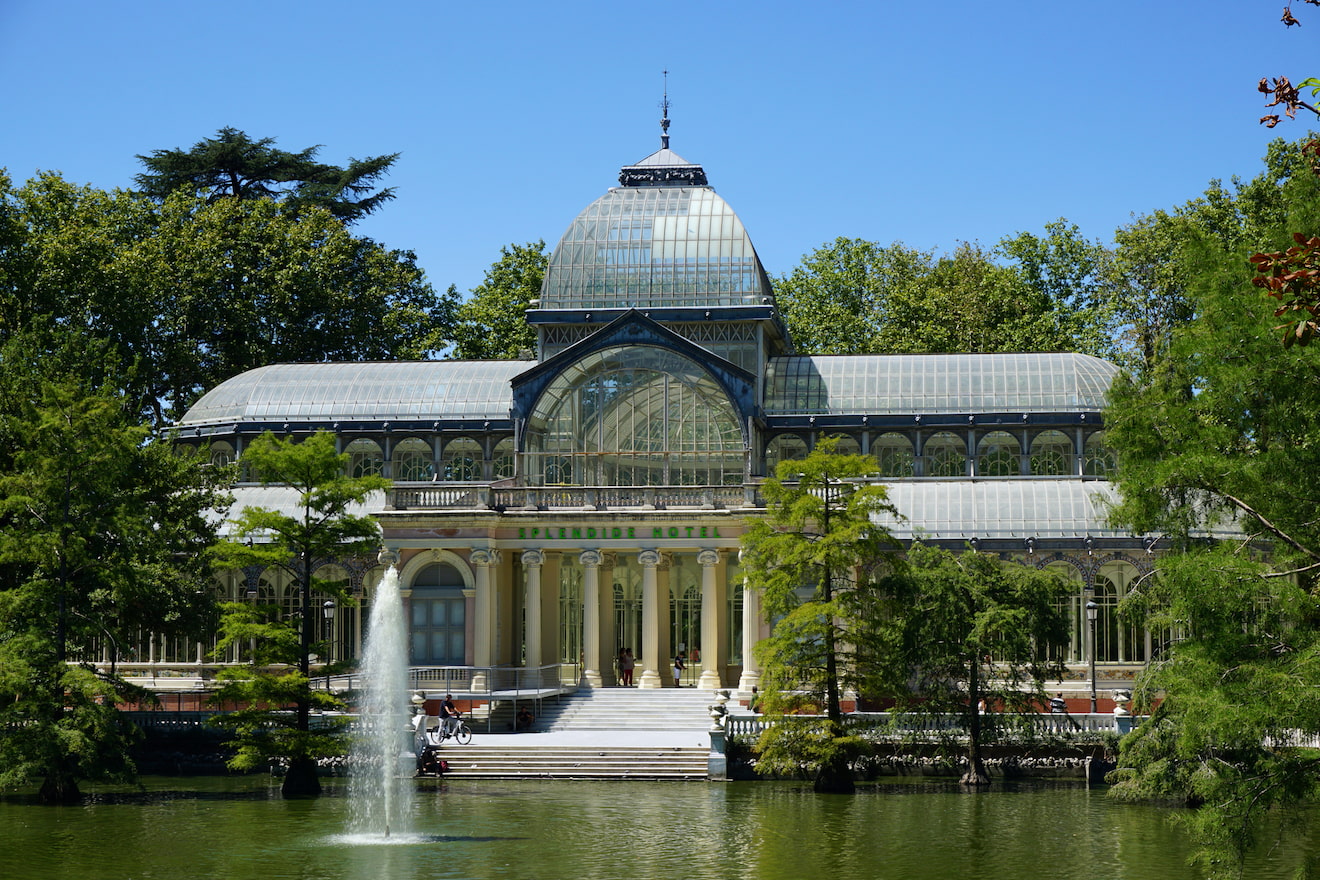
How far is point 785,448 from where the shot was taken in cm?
6066

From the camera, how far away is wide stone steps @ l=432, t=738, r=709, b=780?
44219mm

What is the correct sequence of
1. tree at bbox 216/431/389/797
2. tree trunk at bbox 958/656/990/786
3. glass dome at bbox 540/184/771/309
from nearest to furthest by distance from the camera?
1. tree at bbox 216/431/389/797
2. tree trunk at bbox 958/656/990/786
3. glass dome at bbox 540/184/771/309

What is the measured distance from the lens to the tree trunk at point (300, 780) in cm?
4150

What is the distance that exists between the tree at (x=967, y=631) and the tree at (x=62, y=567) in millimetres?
18657

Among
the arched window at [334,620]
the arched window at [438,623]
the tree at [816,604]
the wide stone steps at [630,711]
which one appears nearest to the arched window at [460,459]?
the arched window at [334,620]

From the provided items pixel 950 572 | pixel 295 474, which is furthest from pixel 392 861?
pixel 950 572

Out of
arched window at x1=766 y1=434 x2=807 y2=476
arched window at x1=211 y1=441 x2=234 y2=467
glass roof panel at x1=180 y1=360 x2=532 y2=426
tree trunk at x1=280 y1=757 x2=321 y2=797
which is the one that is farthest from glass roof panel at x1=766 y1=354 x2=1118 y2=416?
tree trunk at x1=280 y1=757 x2=321 y2=797

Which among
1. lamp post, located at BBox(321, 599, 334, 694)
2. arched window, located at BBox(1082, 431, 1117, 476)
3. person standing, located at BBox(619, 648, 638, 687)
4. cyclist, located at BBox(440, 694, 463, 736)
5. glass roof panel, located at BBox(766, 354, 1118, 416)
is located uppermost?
glass roof panel, located at BBox(766, 354, 1118, 416)

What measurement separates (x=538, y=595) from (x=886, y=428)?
14453mm

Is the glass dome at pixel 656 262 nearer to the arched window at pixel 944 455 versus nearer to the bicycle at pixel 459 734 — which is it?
the arched window at pixel 944 455

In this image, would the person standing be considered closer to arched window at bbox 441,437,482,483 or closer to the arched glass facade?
the arched glass facade

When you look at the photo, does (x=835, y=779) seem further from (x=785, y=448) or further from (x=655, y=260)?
(x=655, y=260)

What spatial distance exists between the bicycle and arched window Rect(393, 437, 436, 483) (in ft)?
54.6

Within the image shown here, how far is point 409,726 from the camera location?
4453 centimetres
